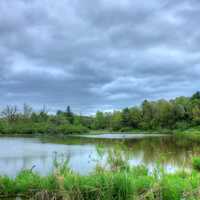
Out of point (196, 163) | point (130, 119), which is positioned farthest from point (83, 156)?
point (130, 119)

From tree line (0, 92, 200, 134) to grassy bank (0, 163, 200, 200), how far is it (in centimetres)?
6453

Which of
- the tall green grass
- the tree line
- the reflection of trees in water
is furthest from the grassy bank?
the tree line

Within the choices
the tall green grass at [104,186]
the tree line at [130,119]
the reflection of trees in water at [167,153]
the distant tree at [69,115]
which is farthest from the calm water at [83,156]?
the distant tree at [69,115]

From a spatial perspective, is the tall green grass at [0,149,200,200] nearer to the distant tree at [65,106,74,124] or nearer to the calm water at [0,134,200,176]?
the calm water at [0,134,200,176]

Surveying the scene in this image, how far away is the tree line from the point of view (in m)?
75.2

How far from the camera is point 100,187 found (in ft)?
22.2

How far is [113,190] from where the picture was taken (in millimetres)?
6555

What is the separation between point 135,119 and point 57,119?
1021 inches

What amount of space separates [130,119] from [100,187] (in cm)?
8976

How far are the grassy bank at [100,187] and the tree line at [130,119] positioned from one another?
6453 cm

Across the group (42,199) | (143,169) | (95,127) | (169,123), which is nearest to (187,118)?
(169,123)

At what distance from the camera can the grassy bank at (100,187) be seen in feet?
20.0

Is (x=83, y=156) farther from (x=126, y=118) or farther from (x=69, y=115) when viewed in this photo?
(x=69, y=115)

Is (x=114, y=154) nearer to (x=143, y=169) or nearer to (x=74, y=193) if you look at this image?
(x=143, y=169)
